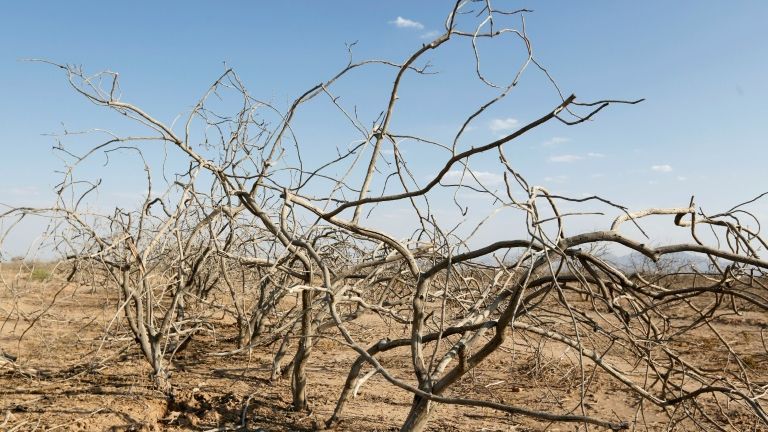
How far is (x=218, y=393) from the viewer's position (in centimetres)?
541

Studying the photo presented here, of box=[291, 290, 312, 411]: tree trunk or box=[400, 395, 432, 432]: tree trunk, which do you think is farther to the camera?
box=[291, 290, 312, 411]: tree trunk

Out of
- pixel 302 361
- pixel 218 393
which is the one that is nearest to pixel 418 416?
pixel 302 361

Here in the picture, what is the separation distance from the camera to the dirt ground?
443 cm

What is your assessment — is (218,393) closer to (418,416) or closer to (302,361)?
(302,361)

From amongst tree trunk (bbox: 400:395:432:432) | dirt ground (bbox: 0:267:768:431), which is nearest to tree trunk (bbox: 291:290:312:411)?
dirt ground (bbox: 0:267:768:431)

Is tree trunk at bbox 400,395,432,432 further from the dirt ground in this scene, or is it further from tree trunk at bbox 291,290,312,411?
tree trunk at bbox 291,290,312,411

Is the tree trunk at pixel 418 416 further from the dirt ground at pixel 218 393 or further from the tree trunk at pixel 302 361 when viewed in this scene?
the tree trunk at pixel 302 361

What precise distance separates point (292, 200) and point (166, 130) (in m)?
0.80

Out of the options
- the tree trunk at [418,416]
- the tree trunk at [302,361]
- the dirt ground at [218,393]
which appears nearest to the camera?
the tree trunk at [418,416]

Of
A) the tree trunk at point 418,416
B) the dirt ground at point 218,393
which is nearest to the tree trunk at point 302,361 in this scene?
the dirt ground at point 218,393

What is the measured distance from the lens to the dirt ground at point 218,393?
4434 millimetres

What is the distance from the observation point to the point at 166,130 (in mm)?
3211

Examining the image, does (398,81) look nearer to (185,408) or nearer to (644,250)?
(644,250)

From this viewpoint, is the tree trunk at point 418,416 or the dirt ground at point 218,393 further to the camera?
the dirt ground at point 218,393
